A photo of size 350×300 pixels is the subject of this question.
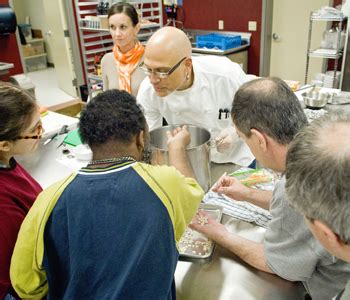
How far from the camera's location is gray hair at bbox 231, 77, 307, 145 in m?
0.93

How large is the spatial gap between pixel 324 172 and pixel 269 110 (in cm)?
44

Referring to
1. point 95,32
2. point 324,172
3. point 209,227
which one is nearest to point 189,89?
point 209,227

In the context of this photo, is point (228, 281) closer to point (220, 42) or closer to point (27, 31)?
point (220, 42)

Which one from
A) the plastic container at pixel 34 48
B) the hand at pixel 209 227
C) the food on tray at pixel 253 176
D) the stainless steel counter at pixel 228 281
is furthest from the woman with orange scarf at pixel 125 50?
the plastic container at pixel 34 48

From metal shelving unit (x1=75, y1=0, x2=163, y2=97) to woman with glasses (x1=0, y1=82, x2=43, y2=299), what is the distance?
2884 mm

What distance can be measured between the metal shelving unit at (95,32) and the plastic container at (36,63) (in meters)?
2.72

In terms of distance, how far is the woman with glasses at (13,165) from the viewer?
2.99ft

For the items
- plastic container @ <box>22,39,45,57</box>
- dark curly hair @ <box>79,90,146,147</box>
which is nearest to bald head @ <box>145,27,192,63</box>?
dark curly hair @ <box>79,90,146,147</box>

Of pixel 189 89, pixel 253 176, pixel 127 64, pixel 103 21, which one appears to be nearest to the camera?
pixel 253 176

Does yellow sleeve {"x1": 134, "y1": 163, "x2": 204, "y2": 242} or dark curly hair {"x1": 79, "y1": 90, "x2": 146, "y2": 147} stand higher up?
dark curly hair {"x1": 79, "y1": 90, "x2": 146, "y2": 147}

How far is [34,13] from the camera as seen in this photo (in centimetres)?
653

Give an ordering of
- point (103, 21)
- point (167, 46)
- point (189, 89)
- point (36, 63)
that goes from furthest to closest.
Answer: point (36, 63), point (103, 21), point (189, 89), point (167, 46)

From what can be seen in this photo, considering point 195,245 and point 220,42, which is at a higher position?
point 220,42

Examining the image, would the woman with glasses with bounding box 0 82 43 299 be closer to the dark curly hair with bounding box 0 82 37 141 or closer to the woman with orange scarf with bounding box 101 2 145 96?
the dark curly hair with bounding box 0 82 37 141
